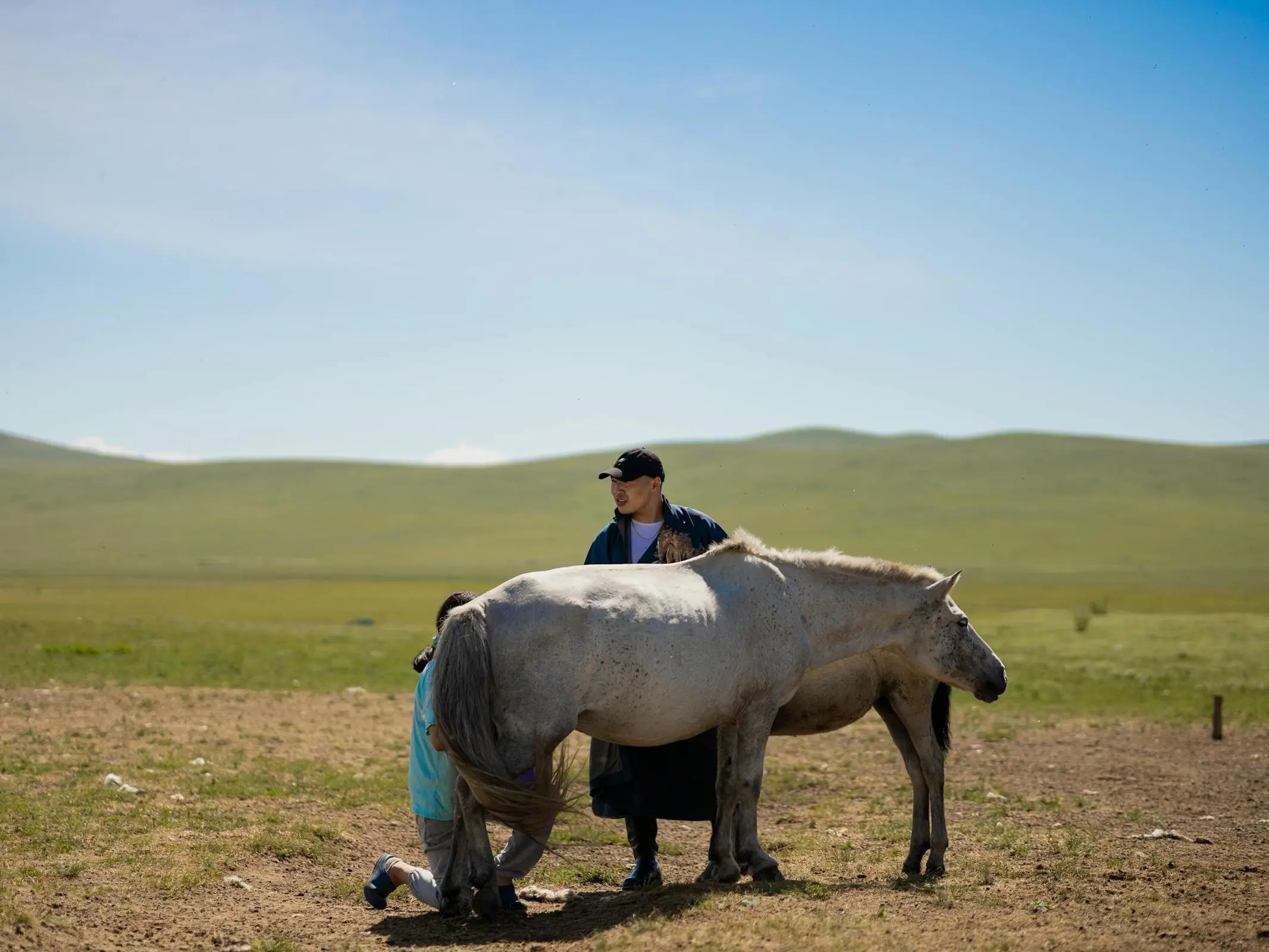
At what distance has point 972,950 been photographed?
226 inches

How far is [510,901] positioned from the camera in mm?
7008

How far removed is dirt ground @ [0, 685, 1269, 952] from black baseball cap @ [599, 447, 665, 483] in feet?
7.81

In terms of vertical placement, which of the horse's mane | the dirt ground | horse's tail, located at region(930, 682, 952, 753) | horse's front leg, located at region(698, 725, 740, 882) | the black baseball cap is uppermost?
the black baseball cap

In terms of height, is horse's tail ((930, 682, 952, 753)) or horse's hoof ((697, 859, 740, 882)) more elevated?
horse's tail ((930, 682, 952, 753))

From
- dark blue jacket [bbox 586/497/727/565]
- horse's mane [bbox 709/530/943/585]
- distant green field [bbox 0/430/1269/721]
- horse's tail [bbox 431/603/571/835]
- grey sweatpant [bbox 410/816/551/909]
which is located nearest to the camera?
horse's tail [bbox 431/603/571/835]

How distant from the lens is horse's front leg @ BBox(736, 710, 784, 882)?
7.39 m

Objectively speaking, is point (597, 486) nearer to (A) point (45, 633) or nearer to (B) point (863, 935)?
(A) point (45, 633)

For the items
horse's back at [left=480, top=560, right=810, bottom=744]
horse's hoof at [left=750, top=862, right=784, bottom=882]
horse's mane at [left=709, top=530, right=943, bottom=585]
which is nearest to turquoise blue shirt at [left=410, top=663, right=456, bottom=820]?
horse's back at [left=480, top=560, right=810, bottom=744]

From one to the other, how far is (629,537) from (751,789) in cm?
194

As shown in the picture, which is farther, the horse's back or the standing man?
the standing man

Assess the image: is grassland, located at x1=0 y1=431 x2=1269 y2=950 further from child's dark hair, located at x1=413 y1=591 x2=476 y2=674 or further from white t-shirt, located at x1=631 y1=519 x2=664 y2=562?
white t-shirt, located at x1=631 y1=519 x2=664 y2=562

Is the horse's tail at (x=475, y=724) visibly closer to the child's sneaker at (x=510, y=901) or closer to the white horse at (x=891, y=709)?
the child's sneaker at (x=510, y=901)

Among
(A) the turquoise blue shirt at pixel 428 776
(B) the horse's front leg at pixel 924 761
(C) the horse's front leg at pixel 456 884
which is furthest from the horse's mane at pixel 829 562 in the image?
(C) the horse's front leg at pixel 456 884

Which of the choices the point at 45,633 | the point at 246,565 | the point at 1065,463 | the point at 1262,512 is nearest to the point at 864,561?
the point at 45,633
